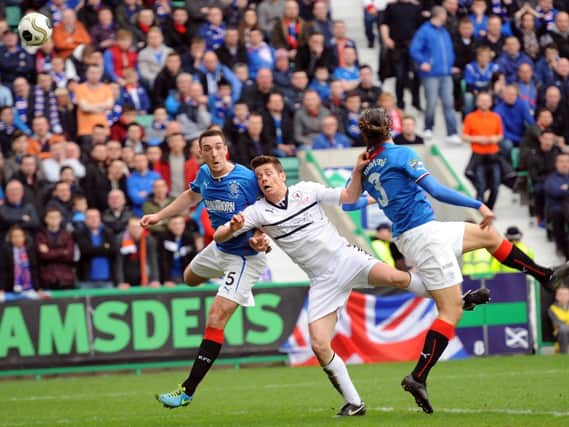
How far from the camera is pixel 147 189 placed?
2091cm

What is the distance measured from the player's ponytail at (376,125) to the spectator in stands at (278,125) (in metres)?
11.1

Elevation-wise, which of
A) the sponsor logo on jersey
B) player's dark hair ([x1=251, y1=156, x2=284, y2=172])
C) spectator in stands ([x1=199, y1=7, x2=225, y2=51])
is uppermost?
spectator in stands ([x1=199, y1=7, x2=225, y2=51])

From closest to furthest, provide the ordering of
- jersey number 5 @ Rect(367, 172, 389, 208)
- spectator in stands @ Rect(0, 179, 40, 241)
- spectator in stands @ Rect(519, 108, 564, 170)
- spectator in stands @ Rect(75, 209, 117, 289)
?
1. jersey number 5 @ Rect(367, 172, 389, 208)
2. spectator in stands @ Rect(75, 209, 117, 289)
3. spectator in stands @ Rect(0, 179, 40, 241)
4. spectator in stands @ Rect(519, 108, 564, 170)

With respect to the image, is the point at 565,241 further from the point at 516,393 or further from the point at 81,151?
the point at 516,393

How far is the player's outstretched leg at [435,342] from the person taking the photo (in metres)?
10.9

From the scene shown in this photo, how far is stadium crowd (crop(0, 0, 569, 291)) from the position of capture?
20000 millimetres

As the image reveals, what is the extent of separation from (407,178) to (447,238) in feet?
1.99

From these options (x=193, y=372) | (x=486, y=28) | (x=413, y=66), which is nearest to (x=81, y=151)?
(x=413, y=66)

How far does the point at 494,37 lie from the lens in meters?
25.8

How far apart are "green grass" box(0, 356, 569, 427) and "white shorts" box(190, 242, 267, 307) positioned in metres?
1.08

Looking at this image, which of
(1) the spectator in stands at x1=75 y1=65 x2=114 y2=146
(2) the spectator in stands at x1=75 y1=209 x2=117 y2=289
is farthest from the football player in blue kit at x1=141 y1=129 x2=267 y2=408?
(1) the spectator in stands at x1=75 y1=65 x2=114 y2=146

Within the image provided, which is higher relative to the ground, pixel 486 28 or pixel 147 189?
pixel 486 28

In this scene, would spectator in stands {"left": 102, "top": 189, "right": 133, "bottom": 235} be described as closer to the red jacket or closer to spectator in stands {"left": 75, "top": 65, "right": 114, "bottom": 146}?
the red jacket

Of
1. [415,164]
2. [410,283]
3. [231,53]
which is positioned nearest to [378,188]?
[415,164]
